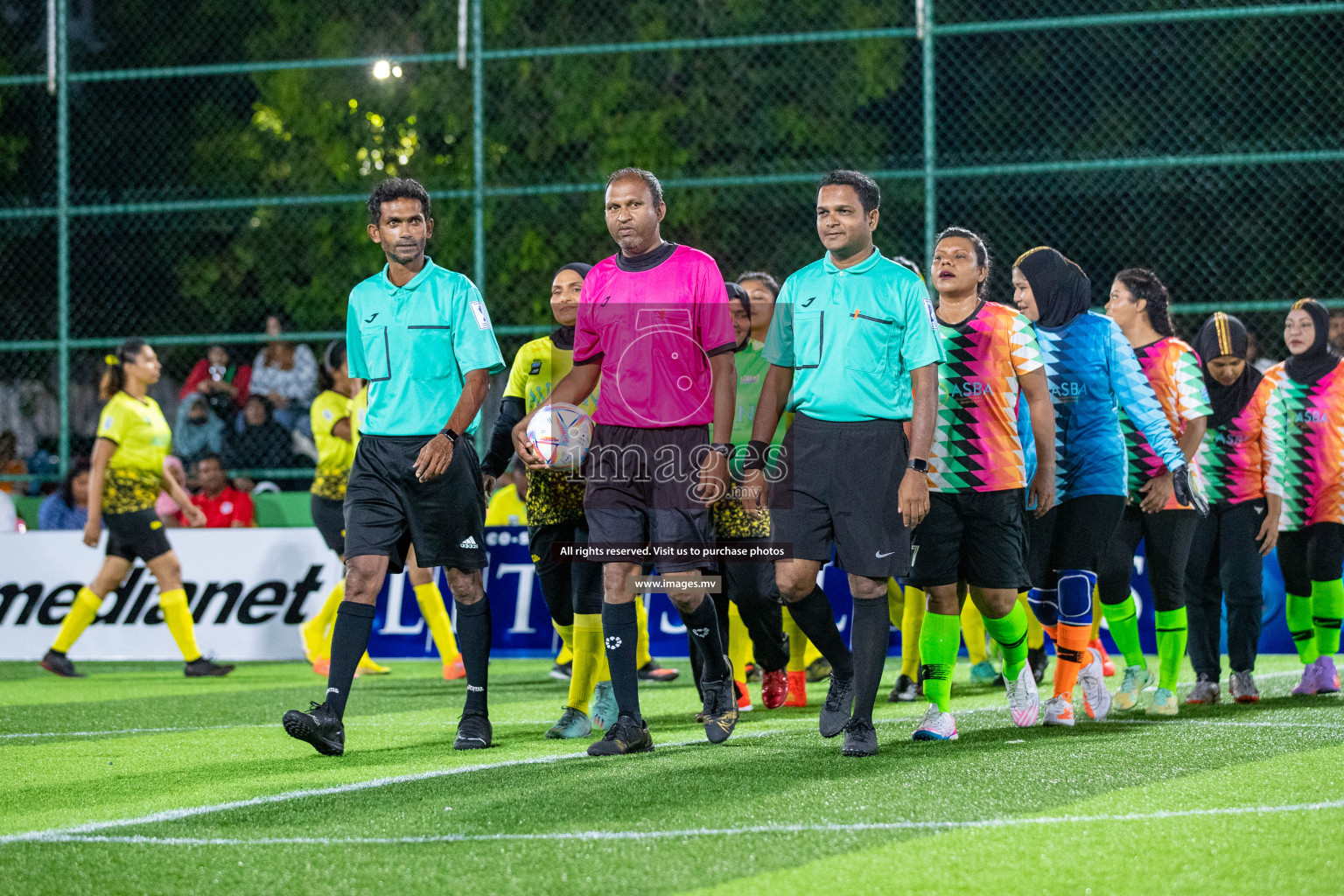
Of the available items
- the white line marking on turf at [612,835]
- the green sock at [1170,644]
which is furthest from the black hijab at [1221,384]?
the white line marking on turf at [612,835]

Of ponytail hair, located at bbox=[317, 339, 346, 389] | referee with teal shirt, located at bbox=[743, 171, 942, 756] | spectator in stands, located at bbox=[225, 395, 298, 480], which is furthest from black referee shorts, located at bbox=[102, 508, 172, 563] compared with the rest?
referee with teal shirt, located at bbox=[743, 171, 942, 756]

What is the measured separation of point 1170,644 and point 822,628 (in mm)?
2097

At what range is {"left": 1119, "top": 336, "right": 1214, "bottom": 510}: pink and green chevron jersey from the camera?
7418 mm

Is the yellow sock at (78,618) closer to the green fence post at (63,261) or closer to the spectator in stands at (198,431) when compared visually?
the green fence post at (63,261)

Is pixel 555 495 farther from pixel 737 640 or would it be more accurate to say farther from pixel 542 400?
pixel 737 640

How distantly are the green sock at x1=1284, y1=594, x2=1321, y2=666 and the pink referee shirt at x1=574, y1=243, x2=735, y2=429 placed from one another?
4342 millimetres

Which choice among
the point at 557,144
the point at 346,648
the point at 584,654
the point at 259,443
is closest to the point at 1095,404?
the point at 584,654

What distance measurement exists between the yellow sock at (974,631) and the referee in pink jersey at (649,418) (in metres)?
3.39

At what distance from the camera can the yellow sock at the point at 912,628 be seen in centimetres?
815

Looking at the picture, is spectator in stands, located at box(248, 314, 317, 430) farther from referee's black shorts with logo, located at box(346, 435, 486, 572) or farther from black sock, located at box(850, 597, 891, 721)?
black sock, located at box(850, 597, 891, 721)

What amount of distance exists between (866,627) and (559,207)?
1109 centimetres

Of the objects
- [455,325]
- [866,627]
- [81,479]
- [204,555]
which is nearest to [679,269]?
[455,325]

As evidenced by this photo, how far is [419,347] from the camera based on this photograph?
643cm

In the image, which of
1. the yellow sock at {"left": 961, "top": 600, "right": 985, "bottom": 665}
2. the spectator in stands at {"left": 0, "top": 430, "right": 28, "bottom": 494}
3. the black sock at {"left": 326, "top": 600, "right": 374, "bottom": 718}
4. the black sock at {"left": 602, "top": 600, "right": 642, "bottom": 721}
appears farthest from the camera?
the spectator in stands at {"left": 0, "top": 430, "right": 28, "bottom": 494}
